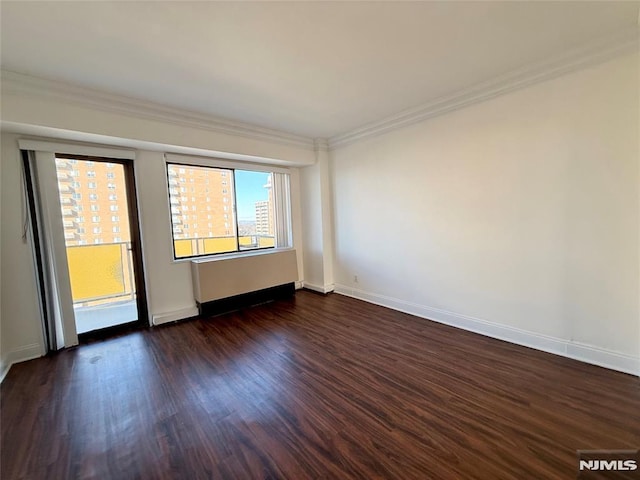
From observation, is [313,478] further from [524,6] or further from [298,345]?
[524,6]

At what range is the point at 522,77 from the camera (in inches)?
96.8

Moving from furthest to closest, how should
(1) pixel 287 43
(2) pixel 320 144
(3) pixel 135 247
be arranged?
(2) pixel 320 144, (3) pixel 135 247, (1) pixel 287 43

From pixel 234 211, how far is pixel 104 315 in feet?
7.35

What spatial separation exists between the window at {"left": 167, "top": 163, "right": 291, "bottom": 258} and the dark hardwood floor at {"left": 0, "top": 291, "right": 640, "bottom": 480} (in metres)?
1.59

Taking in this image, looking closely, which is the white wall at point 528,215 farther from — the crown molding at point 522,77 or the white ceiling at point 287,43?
the white ceiling at point 287,43

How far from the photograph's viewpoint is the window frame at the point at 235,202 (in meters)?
3.62

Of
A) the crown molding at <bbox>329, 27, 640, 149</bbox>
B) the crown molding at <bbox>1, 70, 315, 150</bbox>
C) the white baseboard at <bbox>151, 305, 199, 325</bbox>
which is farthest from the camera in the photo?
the white baseboard at <bbox>151, 305, 199, 325</bbox>

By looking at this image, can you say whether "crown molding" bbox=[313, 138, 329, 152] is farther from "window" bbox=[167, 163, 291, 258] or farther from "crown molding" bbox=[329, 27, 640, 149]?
"crown molding" bbox=[329, 27, 640, 149]

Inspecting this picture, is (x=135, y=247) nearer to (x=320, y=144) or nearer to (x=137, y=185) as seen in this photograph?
(x=137, y=185)

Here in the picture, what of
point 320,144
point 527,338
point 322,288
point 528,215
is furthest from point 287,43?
point 322,288

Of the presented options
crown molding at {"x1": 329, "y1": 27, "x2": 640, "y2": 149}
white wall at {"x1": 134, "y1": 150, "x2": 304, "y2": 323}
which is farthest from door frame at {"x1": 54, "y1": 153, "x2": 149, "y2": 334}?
crown molding at {"x1": 329, "y1": 27, "x2": 640, "y2": 149}

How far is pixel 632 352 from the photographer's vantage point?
2125mm

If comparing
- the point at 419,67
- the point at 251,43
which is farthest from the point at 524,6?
the point at 251,43

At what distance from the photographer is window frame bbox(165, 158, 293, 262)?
11.9 ft
